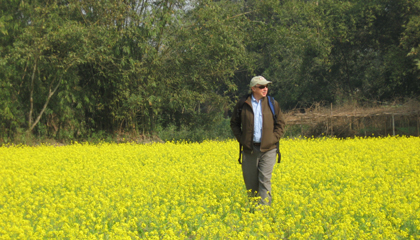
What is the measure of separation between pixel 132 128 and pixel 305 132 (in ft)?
27.2

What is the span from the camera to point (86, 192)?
7.57 m

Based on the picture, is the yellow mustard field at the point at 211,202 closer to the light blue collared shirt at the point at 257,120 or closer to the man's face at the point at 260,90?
the light blue collared shirt at the point at 257,120

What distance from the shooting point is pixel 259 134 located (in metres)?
6.07

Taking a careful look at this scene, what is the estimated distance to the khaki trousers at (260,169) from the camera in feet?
20.0

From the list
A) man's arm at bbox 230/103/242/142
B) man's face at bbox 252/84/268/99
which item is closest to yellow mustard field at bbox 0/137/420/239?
man's arm at bbox 230/103/242/142

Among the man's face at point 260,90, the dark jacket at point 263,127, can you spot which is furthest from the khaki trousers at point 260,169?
the man's face at point 260,90

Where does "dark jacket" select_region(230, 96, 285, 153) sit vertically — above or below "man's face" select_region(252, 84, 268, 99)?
below

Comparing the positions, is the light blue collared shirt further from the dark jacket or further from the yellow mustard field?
the yellow mustard field

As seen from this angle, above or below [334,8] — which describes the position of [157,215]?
below

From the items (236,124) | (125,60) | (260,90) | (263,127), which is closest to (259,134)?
(263,127)

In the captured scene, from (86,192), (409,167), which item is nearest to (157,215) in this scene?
(86,192)

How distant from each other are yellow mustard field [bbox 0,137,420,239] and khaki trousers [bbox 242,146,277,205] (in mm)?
246

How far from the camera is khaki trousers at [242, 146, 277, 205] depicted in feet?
20.0

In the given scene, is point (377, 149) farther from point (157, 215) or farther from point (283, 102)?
point (283, 102)
